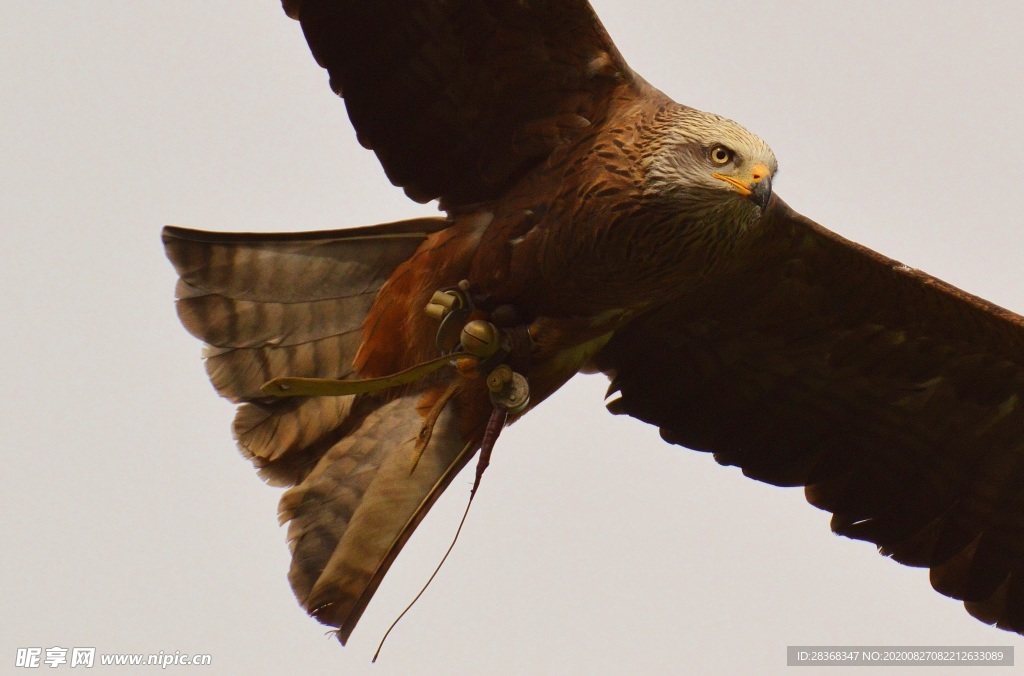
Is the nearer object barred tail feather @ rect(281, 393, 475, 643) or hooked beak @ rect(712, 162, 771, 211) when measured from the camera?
hooked beak @ rect(712, 162, 771, 211)

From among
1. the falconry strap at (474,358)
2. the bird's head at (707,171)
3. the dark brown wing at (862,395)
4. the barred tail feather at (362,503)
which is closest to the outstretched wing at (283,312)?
the barred tail feather at (362,503)

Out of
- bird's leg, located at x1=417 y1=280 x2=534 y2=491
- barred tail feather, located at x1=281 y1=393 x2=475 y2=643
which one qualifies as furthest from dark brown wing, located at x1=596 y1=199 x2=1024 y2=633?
barred tail feather, located at x1=281 y1=393 x2=475 y2=643

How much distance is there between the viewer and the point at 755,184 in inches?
248

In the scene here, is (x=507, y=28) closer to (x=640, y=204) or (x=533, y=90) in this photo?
(x=533, y=90)

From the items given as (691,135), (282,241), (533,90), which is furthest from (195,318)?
(691,135)

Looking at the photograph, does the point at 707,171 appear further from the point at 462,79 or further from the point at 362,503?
the point at 362,503

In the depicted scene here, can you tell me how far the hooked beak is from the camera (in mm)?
6289

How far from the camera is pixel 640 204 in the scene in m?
6.38

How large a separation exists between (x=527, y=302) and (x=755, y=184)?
1094 millimetres

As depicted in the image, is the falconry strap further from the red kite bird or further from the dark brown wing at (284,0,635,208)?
the dark brown wing at (284,0,635,208)

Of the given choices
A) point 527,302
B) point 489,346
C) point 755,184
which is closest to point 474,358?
point 489,346

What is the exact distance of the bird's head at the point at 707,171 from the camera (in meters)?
6.32

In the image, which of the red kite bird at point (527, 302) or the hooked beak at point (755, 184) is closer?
the hooked beak at point (755, 184)

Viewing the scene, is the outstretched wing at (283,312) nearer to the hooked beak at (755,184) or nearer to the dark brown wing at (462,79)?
the dark brown wing at (462,79)
